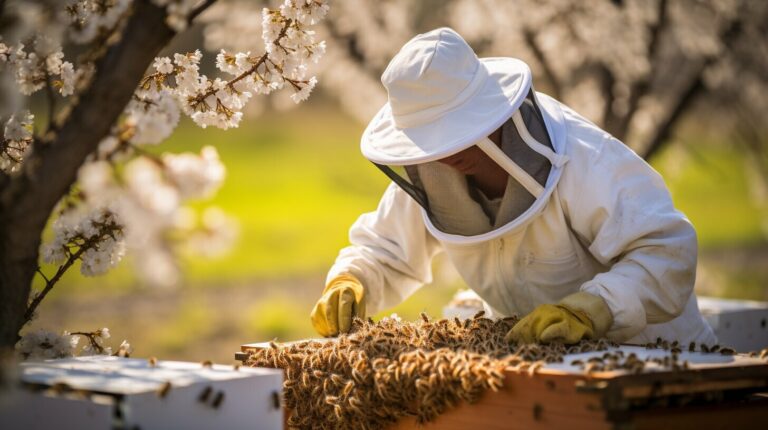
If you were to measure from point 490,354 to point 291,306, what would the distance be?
12.2m

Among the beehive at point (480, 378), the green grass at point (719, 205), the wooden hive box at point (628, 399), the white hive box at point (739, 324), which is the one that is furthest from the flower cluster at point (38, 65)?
the green grass at point (719, 205)

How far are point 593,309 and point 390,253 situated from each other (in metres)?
1.21

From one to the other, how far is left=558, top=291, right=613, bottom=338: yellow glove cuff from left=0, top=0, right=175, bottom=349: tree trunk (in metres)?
1.64

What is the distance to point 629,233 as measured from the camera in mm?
3232

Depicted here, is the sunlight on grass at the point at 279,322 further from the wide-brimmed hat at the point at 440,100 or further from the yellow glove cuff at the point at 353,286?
the wide-brimmed hat at the point at 440,100

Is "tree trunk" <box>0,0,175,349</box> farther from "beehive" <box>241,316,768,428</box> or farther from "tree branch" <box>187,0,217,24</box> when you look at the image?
"beehive" <box>241,316,768,428</box>

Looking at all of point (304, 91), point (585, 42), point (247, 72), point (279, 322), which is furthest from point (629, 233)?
point (279, 322)

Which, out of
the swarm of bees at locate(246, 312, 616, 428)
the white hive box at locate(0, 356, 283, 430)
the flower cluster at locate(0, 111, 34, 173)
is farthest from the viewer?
the flower cluster at locate(0, 111, 34, 173)

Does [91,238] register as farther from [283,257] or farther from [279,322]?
[283,257]

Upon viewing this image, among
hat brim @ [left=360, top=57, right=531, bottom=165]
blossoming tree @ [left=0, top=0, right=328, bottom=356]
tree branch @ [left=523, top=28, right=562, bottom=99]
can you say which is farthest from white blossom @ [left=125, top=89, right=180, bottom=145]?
tree branch @ [left=523, top=28, right=562, bottom=99]

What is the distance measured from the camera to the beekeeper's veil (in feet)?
10.4

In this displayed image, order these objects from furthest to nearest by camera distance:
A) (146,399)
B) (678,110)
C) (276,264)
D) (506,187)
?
1. (276,264)
2. (678,110)
3. (506,187)
4. (146,399)

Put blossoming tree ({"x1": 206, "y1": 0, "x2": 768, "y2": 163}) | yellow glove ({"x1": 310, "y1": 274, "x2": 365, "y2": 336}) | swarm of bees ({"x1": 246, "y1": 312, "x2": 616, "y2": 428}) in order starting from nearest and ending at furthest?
1. swarm of bees ({"x1": 246, "y1": 312, "x2": 616, "y2": 428})
2. yellow glove ({"x1": 310, "y1": 274, "x2": 365, "y2": 336})
3. blossoming tree ({"x1": 206, "y1": 0, "x2": 768, "y2": 163})

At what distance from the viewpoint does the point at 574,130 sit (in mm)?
3531
